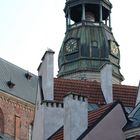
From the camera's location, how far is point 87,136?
17.2m

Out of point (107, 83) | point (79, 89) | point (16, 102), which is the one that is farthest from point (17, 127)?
point (107, 83)

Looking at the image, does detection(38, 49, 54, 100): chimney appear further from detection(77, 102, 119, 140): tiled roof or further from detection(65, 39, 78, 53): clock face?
detection(65, 39, 78, 53): clock face

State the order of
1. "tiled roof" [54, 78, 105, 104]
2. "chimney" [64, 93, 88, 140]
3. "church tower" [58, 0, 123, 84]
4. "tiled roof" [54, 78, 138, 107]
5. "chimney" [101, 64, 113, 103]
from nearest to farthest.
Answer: "chimney" [64, 93, 88, 140] → "tiled roof" [54, 78, 105, 104] → "tiled roof" [54, 78, 138, 107] → "chimney" [101, 64, 113, 103] → "church tower" [58, 0, 123, 84]

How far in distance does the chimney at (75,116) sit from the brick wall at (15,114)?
3678 cm

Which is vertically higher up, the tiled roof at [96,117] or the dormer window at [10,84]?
the dormer window at [10,84]

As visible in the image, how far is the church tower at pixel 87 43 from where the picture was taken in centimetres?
4697

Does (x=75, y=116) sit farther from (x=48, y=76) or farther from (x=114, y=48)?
(x=114, y=48)

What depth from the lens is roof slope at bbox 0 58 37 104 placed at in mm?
55375

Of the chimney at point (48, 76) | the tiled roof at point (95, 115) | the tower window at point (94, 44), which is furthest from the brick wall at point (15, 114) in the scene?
the tiled roof at point (95, 115)

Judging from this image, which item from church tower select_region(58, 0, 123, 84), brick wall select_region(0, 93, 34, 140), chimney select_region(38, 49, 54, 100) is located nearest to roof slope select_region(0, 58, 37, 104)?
brick wall select_region(0, 93, 34, 140)

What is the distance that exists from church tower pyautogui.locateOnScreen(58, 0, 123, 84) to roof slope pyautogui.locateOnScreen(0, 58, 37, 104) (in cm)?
863

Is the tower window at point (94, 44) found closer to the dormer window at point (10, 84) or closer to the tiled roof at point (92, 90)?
the dormer window at point (10, 84)

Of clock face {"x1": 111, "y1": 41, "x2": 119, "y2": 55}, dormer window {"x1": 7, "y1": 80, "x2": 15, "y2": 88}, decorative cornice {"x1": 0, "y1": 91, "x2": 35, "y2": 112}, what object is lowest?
decorative cornice {"x1": 0, "y1": 91, "x2": 35, "y2": 112}

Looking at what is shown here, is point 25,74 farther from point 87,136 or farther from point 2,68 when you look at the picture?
point 87,136
